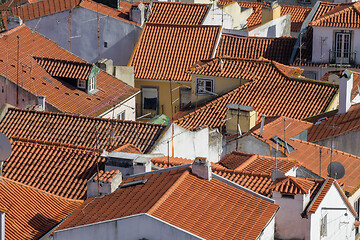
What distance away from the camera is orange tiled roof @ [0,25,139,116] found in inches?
1861

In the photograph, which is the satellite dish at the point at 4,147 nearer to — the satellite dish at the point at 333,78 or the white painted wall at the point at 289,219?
the white painted wall at the point at 289,219

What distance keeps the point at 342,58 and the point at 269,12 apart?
360 inches

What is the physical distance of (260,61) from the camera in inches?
2040

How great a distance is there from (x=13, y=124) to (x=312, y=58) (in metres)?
20.6

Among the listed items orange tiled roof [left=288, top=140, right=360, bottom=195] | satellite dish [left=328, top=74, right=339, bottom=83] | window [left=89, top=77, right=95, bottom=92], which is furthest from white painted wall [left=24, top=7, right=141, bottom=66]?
orange tiled roof [left=288, top=140, right=360, bottom=195]

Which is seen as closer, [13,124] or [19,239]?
[19,239]

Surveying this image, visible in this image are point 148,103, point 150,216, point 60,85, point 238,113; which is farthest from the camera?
point 148,103

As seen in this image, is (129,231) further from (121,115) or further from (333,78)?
(333,78)

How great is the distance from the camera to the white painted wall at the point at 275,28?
64.8 metres

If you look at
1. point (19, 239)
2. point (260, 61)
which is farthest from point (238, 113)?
point (19, 239)

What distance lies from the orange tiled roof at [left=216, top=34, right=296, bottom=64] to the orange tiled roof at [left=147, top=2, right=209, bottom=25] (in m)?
2.81

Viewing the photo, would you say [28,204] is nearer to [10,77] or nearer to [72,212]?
[72,212]

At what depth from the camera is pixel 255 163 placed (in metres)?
36.5

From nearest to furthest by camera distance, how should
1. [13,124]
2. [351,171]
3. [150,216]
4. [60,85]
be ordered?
[150,216]
[351,171]
[13,124]
[60,85]
